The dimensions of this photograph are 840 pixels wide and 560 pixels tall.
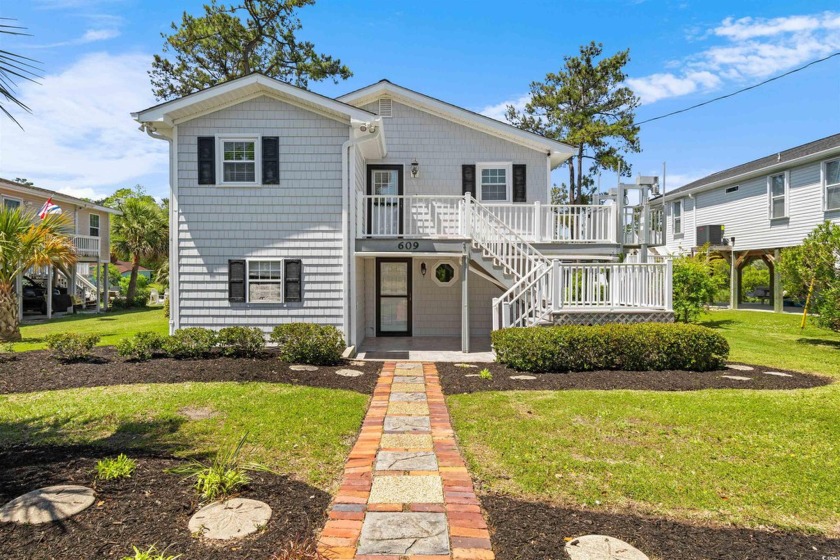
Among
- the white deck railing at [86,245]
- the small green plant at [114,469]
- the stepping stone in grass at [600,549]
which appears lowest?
the stepping stone in grass at [600,549]

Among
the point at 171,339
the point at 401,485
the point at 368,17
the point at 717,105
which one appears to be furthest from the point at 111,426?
the point at 717,105

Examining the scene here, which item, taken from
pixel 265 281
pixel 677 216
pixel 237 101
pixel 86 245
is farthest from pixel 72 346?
pixel 677 216

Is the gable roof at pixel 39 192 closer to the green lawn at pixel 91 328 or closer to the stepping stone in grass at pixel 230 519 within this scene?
the green lawn at pixel 91 328

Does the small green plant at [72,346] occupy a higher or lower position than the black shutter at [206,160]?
lower

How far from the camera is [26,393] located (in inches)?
261

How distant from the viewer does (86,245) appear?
906 inches

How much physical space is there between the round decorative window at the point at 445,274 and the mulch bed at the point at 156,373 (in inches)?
185

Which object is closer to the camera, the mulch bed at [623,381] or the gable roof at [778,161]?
the mulch bed at [623,381]

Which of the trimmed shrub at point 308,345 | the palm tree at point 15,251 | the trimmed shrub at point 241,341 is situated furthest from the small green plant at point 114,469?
the palm tree at point 15,251

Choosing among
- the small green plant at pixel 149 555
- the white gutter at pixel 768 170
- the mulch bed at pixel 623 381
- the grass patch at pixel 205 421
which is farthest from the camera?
the white gutter at pixel 768 170

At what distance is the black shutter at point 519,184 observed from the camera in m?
12.7

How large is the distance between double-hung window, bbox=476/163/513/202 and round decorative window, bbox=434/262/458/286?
6.47ft

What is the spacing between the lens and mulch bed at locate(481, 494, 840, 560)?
287cm

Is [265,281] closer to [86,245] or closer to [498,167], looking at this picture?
[498,167]
